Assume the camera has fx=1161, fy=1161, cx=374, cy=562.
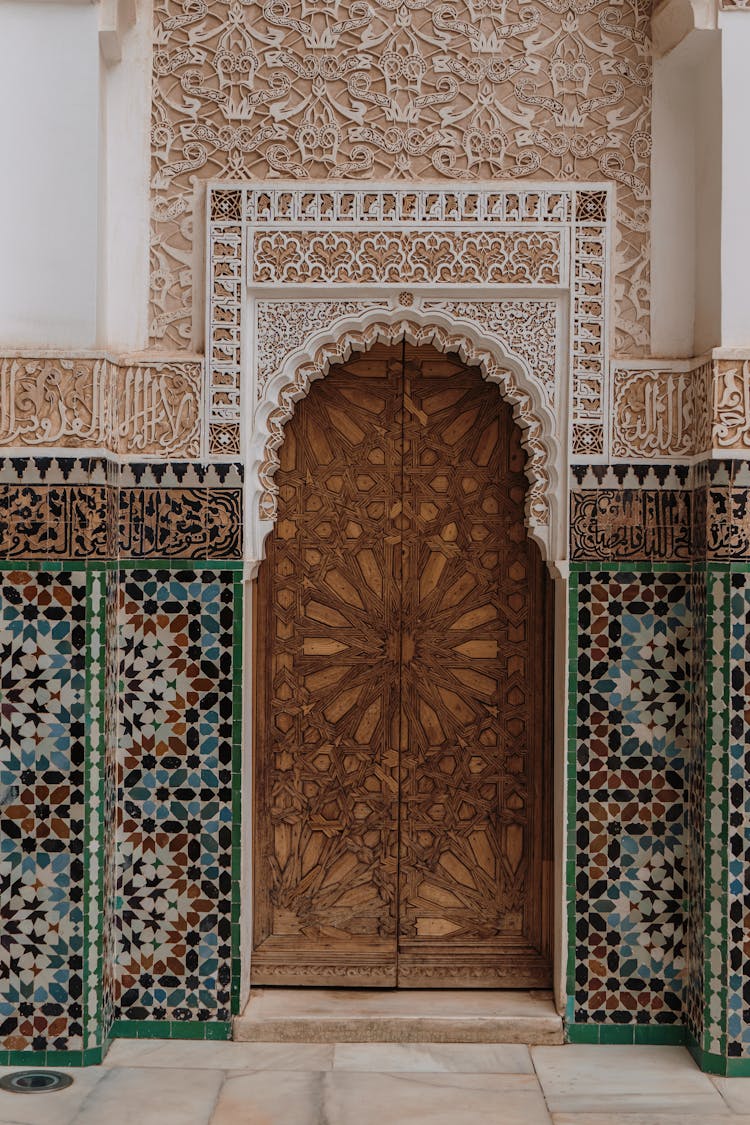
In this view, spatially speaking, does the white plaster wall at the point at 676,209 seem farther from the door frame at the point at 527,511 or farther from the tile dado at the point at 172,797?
the tile dado at the point at 172,797

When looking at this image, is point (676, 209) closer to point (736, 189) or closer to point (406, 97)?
point (736, 189)

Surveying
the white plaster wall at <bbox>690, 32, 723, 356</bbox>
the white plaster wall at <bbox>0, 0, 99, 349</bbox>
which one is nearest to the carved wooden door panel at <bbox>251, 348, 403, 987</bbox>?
the white plaster wall at <bbox>0, 0, 99, 349</bbox>

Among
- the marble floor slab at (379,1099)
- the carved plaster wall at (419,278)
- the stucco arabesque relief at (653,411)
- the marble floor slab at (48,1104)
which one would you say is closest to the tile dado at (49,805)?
the marble floor slab at (48,1104)

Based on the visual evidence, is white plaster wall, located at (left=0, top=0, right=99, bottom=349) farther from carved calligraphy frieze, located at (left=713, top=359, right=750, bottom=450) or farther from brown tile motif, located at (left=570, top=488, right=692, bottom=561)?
carved calligraphy frieze, located at (left=713, top=359, right=750, bottom=450)

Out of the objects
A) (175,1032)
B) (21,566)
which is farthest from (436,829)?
(21,566)

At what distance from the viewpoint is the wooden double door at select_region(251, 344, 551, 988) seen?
329cm

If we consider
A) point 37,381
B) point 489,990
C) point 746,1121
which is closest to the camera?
point 746,1121

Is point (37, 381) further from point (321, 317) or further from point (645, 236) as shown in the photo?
point (645, 236)

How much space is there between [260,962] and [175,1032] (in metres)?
0.31

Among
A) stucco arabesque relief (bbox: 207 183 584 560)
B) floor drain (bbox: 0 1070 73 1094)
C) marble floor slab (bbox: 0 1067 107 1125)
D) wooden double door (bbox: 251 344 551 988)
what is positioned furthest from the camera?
wooden double door (bbox: 251 344 551 988)

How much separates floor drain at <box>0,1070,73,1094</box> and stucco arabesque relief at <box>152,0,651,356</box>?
210 cm

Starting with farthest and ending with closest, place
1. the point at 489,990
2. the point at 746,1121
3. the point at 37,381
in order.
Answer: the point at 489,990 → the point at 37,381 → the point at 746,1121

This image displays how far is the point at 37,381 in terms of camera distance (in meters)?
2.93

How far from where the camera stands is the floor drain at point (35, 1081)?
2801 mm
